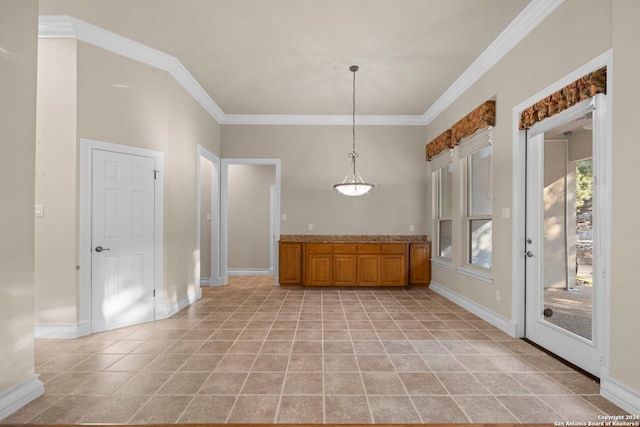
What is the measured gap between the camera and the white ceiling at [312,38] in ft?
9.52

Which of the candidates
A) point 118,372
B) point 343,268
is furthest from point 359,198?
point 118,372

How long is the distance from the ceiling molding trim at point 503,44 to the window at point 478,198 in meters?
0.77

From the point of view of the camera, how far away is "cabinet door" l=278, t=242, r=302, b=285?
5.62 metres

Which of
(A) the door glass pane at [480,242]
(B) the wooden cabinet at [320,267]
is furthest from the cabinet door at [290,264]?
(A) the door glass pane at [480,242]

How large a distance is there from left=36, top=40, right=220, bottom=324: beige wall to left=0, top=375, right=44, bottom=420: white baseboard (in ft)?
3.92

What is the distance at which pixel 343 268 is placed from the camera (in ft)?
18.1

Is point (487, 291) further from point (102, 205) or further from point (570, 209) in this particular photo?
point (102, 205)

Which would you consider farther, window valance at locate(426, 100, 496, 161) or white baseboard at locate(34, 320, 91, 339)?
window valance at locate(426, 100, 496, 161)

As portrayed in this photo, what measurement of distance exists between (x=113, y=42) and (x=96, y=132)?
101 cm

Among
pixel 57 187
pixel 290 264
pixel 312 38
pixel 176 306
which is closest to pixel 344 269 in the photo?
pixel 290 264

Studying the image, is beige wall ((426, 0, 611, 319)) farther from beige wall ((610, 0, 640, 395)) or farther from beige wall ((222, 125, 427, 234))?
beige wall ((222, 125, 427, 234))

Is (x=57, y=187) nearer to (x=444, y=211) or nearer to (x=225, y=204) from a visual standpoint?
(x=225, y=204)

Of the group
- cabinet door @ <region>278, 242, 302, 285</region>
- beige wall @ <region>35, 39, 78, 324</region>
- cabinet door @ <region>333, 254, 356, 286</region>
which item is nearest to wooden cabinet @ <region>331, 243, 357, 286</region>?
cabinet door @ <region>333, 254, 356, 286</region>

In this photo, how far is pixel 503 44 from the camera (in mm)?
3330
